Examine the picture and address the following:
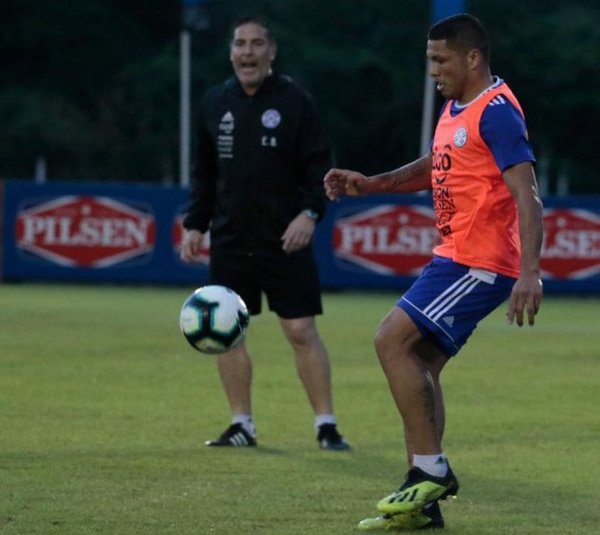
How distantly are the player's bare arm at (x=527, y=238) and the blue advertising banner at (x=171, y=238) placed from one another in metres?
18.2

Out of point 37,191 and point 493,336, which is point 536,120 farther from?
point 493,336

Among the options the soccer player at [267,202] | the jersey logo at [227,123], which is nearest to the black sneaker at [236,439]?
the soccer player at [267,202]

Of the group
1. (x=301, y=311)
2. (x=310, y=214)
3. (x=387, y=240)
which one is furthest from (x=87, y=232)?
(x=310, y=214)

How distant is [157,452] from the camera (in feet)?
31.2

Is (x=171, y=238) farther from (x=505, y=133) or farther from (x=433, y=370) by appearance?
(x=505, y=133)

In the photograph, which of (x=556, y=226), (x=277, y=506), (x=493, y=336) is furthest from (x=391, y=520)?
(x=556, y=226)

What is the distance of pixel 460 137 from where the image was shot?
7348 millimetres

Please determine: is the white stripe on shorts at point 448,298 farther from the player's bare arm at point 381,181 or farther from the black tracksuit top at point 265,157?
the black tracksuit top at point 265,157

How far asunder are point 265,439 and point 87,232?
16468 mm

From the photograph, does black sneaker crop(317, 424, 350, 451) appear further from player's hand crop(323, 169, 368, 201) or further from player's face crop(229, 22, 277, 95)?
player's hand crop(323, 169, 368, 201)

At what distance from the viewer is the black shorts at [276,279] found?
1009 centimetres

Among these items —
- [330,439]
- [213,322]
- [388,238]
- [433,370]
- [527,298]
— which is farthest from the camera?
[388,238]

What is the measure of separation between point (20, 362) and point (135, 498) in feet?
22.1

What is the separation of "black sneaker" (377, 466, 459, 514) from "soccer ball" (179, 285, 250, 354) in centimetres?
182
